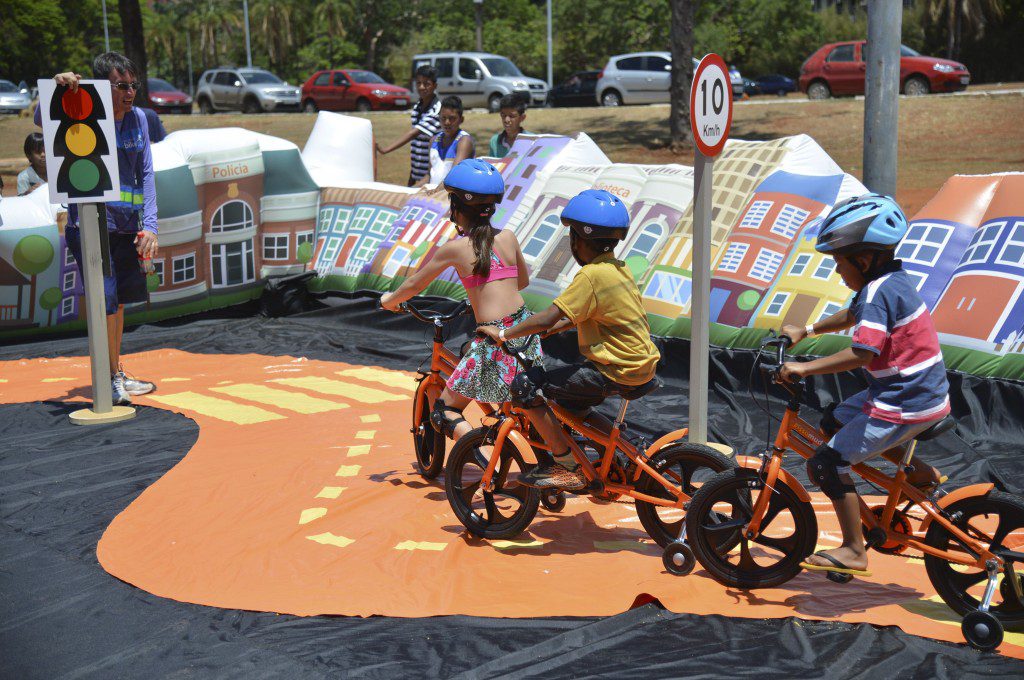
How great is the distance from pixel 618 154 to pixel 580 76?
40.2 feet

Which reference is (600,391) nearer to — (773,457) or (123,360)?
(773,457)

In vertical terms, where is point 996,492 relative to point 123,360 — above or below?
above

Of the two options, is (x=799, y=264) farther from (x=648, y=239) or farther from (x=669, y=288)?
(x=648, y=239)

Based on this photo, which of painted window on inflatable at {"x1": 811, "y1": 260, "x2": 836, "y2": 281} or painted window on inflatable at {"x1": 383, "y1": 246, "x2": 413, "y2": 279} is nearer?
painted window on inflatable at {"x1": 811, "y1": 260, "x2": 836, "y2": 281}

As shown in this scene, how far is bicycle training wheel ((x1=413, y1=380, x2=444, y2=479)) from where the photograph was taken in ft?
18.6

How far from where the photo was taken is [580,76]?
32.3 metres

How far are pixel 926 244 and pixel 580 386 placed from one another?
348 centimetres

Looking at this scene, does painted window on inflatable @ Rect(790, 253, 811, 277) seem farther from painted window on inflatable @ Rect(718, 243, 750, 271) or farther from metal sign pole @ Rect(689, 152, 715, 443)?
metal sign pole @ Rect(689, 152, 715, 443)

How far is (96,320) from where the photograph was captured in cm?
699

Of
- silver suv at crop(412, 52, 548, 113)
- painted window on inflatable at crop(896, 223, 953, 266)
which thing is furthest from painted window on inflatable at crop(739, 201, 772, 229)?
silver suv at crop(412, 52, 548, 113)

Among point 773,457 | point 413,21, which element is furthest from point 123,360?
point 413,21

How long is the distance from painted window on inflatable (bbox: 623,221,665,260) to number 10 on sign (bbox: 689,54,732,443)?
2158mm

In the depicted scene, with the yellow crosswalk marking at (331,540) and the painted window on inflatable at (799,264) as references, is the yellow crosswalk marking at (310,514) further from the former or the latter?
the painted window on inflatable at (799,264)

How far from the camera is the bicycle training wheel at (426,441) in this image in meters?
5.67
